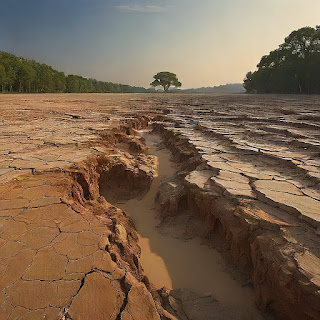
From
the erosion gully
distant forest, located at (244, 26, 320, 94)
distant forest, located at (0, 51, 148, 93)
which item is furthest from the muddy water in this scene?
distant forest, located at (0, 51, 148, 93)

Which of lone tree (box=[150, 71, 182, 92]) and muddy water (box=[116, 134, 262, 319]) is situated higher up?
lone tree (box=[150, 71, 182, 92])

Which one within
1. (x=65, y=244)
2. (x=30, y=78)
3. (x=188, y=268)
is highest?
(x=30, y=78)

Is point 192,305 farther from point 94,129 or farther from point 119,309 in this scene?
point 94,129

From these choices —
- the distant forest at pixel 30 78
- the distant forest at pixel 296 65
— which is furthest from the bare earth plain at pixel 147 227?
the distant forest at pixel 30 78

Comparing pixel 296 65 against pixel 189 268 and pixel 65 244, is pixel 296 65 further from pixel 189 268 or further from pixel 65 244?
pixel 65 244

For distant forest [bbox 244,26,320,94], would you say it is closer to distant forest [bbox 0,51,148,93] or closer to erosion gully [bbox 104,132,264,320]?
erosion gully [bbox 104,132,264,320]

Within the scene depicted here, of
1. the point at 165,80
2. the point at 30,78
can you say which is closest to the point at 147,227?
the point at 30,78
